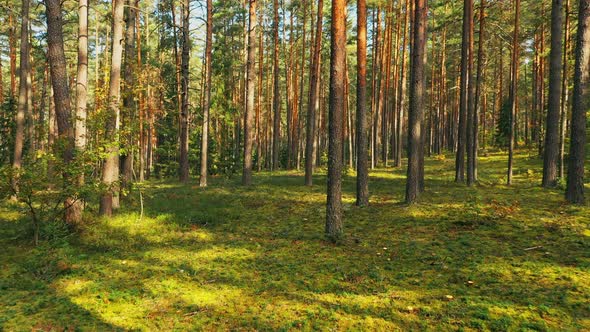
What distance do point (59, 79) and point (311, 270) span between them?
836 centimetres

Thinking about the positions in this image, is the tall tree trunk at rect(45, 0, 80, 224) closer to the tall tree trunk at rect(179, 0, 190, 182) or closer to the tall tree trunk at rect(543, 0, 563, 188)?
the tall tree trunk at rect(179, 0, 190, 182)

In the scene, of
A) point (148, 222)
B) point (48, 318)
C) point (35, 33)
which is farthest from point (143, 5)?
point (48, 318)

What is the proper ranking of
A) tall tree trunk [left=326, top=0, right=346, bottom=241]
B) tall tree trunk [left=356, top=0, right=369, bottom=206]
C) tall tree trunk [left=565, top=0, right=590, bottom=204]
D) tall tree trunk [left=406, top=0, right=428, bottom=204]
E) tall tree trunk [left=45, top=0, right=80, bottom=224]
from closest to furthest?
tall tree trunk [left=326, top=0, right=346, bottom=241] < tall tree trunk [left=45, top=0, right=80, bottom=224] < tall tree trunk [left=565, top=0, right=590, bottom=204] < tall tree trunk [left=406, top=0, right=428, bottom=204] < tall tree trunk [left=356, top=0, right=369, bottom=206]

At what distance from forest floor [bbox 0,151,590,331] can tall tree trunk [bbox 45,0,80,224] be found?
7.13 ft

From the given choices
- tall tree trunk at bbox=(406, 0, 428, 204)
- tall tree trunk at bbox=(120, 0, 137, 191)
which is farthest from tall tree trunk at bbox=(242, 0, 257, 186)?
tall tree trunk at bbox=(406, 0, 428, 204)

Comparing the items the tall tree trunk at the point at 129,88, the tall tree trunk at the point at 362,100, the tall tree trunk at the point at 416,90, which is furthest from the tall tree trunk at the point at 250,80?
the tall tree trunk at the point at 416,90

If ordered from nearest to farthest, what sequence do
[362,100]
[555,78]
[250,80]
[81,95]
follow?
1. [81,95]
2. [362,100]
3. [555,78]
4. [250,80]

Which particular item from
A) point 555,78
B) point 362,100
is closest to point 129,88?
point 362,100

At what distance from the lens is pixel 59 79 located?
9234mm

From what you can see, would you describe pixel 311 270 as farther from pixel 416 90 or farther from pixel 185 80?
pixel 185 80

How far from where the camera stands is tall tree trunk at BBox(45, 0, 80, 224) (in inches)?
355

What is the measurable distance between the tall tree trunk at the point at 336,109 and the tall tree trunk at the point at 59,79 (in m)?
6.81

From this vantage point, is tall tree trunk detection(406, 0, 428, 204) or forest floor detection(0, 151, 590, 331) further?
tall tree trunk detection(406, 0, 428, 204)

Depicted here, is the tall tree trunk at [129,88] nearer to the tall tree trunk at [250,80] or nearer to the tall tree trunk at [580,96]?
the tall tree trunk at [250,80]
